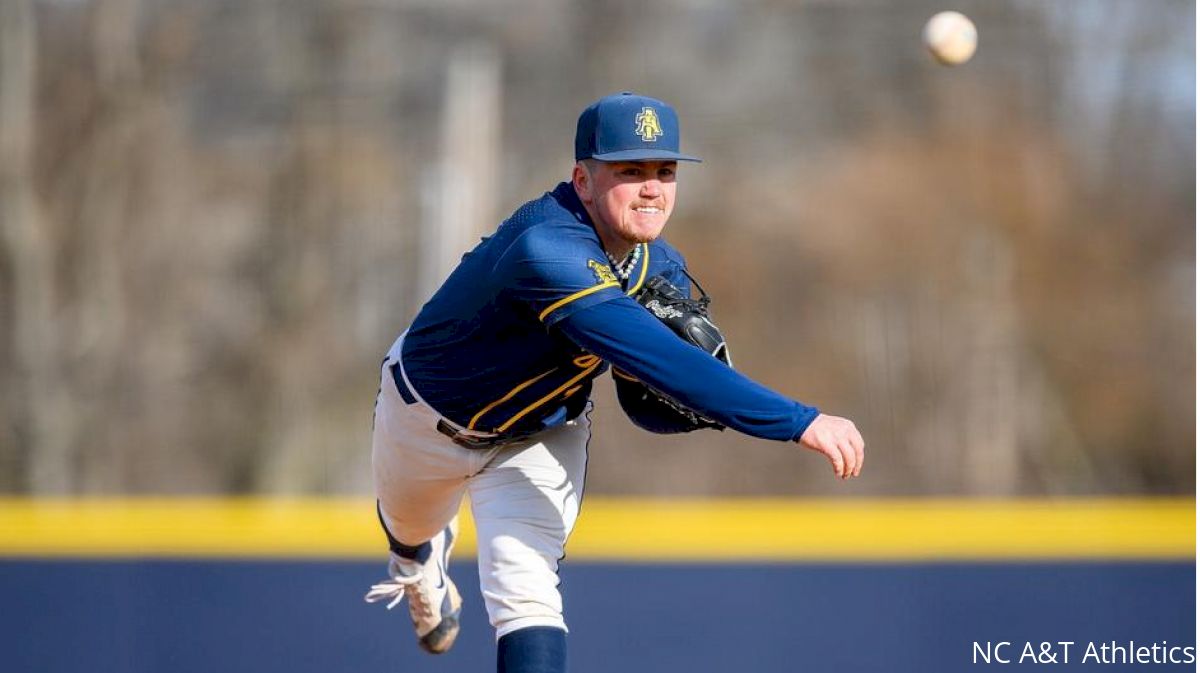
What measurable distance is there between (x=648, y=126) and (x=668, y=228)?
739cm

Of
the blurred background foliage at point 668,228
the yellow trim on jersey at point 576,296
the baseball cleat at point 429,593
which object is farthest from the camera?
the blurred background foliage at point 668,228

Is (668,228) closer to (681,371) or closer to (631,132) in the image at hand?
(631,132)

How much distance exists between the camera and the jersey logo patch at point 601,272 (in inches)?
125

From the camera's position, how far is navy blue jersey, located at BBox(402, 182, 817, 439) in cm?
307

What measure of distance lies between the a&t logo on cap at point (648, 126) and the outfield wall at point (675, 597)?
6.72 ft

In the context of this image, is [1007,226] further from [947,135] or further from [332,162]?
A: [332,162]

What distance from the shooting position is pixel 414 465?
3.80 metres

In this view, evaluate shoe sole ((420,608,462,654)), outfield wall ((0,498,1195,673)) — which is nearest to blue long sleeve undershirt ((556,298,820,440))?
shoe sole ((420,608,462,654))

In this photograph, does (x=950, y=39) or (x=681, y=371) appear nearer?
(x=681, y=371)

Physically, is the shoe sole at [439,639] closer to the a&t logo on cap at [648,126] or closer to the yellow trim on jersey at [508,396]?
the yellow trim on jersey at [508,396]

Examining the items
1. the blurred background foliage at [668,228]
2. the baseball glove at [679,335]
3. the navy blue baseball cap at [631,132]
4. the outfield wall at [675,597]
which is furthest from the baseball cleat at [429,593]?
the blurred background foliage at [668,228]

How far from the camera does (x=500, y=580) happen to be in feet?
11.3

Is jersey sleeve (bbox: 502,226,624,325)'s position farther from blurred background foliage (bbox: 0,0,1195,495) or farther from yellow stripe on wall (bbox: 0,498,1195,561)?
blurred background foliage (bbox: 0,0,1195,495)

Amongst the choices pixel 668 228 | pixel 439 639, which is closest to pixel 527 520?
pixel 439 639
